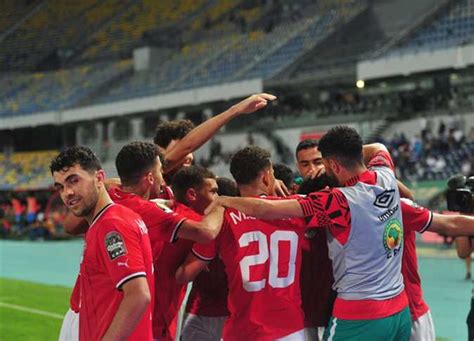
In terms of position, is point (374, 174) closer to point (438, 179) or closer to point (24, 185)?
point (438, 179)

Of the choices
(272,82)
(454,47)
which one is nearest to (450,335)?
(454,47)

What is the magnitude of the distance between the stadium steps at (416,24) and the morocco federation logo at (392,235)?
2378cm

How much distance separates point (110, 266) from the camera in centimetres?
313

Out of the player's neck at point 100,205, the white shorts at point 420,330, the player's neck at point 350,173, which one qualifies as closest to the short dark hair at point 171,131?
the player's neck at point 350,173

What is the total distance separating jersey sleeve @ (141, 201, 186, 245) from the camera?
3.87 metres

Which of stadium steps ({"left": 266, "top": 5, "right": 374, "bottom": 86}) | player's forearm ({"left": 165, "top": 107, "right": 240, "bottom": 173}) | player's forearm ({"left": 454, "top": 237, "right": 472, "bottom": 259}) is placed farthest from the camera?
stadium steps ({"left": 266, "top": 5, "right": 374, "bottom": 86})

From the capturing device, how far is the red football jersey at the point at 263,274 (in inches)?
156

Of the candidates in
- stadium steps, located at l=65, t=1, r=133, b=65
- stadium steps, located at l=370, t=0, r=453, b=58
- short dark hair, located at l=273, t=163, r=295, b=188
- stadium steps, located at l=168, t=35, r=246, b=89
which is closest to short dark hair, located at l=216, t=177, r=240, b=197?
short dark hair, located at l=273, t=163, r=295, b=188

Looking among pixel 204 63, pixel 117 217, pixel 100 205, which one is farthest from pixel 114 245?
pixel 204 63

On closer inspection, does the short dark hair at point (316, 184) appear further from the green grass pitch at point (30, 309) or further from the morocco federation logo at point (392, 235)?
the green grass pitch at point (30, 309)

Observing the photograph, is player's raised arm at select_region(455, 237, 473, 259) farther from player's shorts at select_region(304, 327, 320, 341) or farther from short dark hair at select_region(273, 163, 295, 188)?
player's shorts at select_region(304, 327, 320, 341)

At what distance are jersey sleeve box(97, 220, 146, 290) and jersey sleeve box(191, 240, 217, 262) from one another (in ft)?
3.03

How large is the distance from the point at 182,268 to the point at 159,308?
11.7 inches

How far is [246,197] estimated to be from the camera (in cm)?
397
